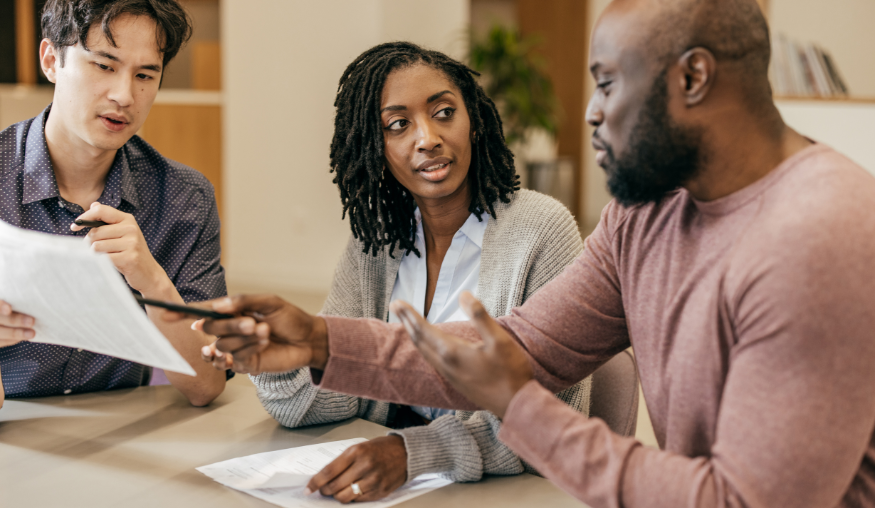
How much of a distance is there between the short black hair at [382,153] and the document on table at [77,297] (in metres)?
0.63

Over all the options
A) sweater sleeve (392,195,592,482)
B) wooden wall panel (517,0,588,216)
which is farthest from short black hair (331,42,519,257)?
wooden wall panel (517,0,588,216)

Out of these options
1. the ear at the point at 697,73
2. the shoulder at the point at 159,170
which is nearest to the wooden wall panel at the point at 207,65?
the shoulder at the point at 159,170

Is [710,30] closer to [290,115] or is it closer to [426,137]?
[426,137]

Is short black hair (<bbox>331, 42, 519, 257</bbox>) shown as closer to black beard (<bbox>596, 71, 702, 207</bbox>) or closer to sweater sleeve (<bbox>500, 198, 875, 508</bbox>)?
black beard (<bbox>596, 71, 702, 207</bbox>)

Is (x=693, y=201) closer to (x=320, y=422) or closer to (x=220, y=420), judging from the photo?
(x=320, y=422)

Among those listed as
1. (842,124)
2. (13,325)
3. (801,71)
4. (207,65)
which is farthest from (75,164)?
(801,71)

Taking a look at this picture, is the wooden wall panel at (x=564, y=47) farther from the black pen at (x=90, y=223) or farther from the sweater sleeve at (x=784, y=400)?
the sweater sleeve at (x=784, y=400)

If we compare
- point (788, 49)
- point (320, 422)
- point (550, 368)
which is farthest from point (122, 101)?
point (788, 49)

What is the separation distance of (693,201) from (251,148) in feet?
13.4

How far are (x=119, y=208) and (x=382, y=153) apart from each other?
1.83 feet

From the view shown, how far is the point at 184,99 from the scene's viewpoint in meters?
4.63

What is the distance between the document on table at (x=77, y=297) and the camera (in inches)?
34.6

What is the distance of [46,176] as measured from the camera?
4.80 feet

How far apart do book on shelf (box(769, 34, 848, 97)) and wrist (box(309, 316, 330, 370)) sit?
160 inches
